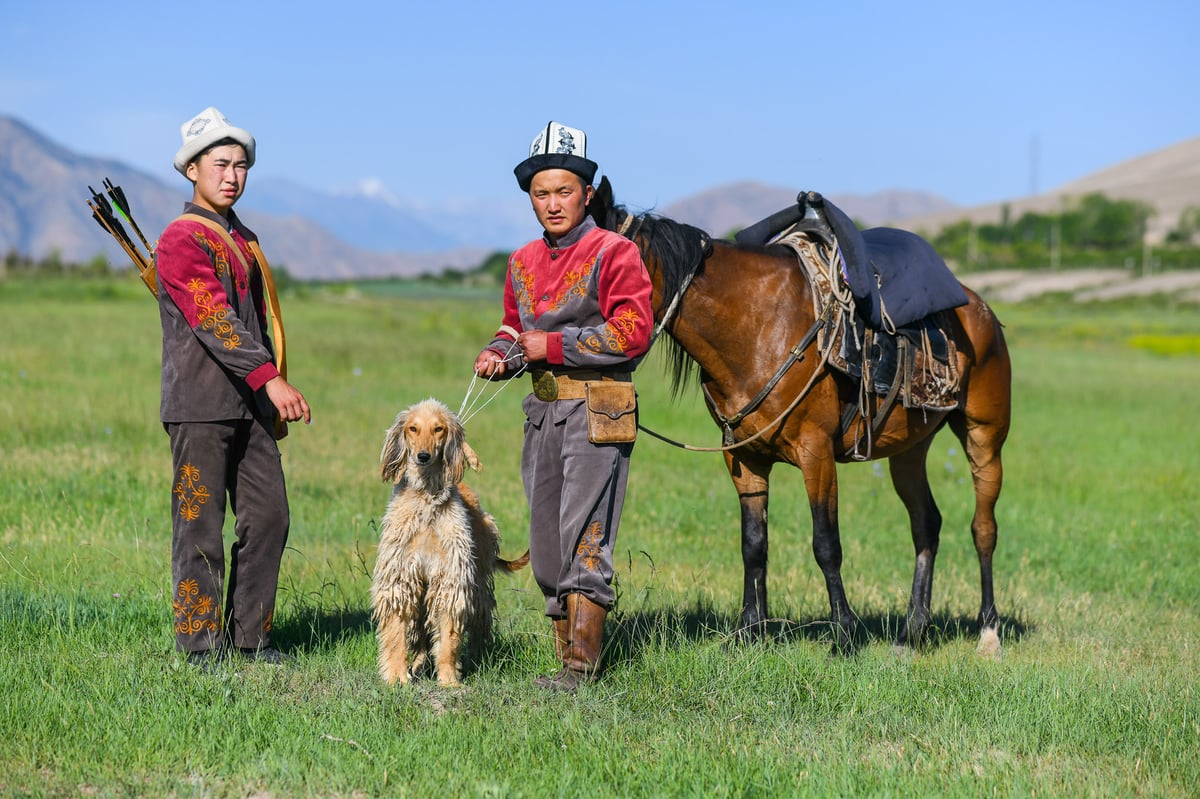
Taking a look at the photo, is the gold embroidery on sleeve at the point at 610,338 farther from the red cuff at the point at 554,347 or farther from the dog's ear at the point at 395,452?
the dog's ear at the point at 395,452

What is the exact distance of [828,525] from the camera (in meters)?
6.23

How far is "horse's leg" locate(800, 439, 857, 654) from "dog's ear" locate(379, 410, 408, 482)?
2191mm

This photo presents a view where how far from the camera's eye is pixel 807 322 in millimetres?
6203

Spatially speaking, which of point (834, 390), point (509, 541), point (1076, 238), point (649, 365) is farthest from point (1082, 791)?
point (1076, 238)

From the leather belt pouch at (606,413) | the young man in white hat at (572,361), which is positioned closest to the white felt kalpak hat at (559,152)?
the young man in white hat at (572,361)

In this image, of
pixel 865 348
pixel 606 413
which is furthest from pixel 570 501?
pixel 865 348

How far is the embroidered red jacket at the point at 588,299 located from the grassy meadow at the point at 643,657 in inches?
59.4

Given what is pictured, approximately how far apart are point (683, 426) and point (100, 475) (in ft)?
27.7

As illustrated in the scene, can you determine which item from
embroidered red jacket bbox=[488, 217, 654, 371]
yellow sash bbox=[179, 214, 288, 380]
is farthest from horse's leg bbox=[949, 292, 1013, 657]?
yellow sash bbox=[179, 214, 288, 380]

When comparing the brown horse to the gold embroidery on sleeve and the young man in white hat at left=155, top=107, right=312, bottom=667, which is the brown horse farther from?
the young man in white hat at left=155, top=107, right=312, bottom=667

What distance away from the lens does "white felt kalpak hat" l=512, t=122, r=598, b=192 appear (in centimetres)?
495

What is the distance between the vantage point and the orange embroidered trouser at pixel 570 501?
16.7 feet

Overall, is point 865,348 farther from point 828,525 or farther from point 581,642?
point 581,642

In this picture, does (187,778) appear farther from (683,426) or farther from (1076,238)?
(1076,238)
